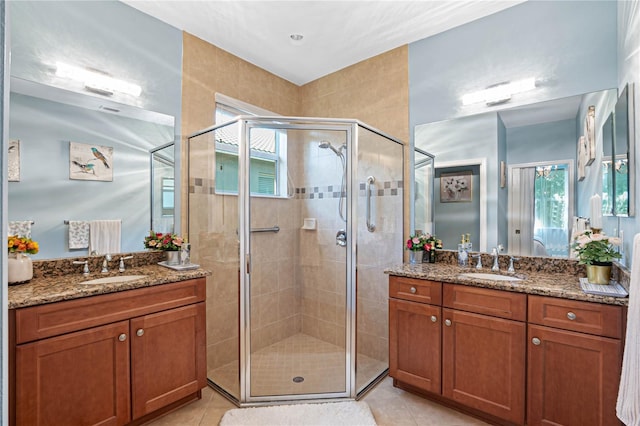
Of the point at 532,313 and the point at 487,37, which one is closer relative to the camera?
the point at 532,313

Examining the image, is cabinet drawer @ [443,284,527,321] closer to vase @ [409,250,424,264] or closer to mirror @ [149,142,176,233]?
vase @ [409,250,424,264]

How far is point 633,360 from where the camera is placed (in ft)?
3.81

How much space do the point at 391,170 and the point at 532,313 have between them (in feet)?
4.83

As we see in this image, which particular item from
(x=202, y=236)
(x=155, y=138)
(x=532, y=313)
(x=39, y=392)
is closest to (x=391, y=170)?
(x=532, y=313)

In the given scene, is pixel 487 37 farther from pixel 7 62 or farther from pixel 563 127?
pixel 7 62

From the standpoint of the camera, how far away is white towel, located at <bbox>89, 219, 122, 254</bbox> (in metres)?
2.14

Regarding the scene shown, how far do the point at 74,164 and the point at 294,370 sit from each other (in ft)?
6.84

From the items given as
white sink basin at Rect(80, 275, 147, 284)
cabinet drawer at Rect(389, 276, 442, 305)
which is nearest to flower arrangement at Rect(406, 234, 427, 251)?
cabinet drawer at Rect(389, 276, 442, 305)

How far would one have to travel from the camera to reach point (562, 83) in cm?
216

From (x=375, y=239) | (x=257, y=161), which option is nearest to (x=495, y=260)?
(x=375, y=239)

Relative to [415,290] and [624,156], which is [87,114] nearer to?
[415,290]

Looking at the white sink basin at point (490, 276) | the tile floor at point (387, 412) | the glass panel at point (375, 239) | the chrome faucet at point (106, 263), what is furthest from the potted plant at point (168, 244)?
the white sink basin at point (490, 276)

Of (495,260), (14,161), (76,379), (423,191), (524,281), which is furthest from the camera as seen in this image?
(423,191)

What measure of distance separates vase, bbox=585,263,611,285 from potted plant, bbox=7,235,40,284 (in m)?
3.10
